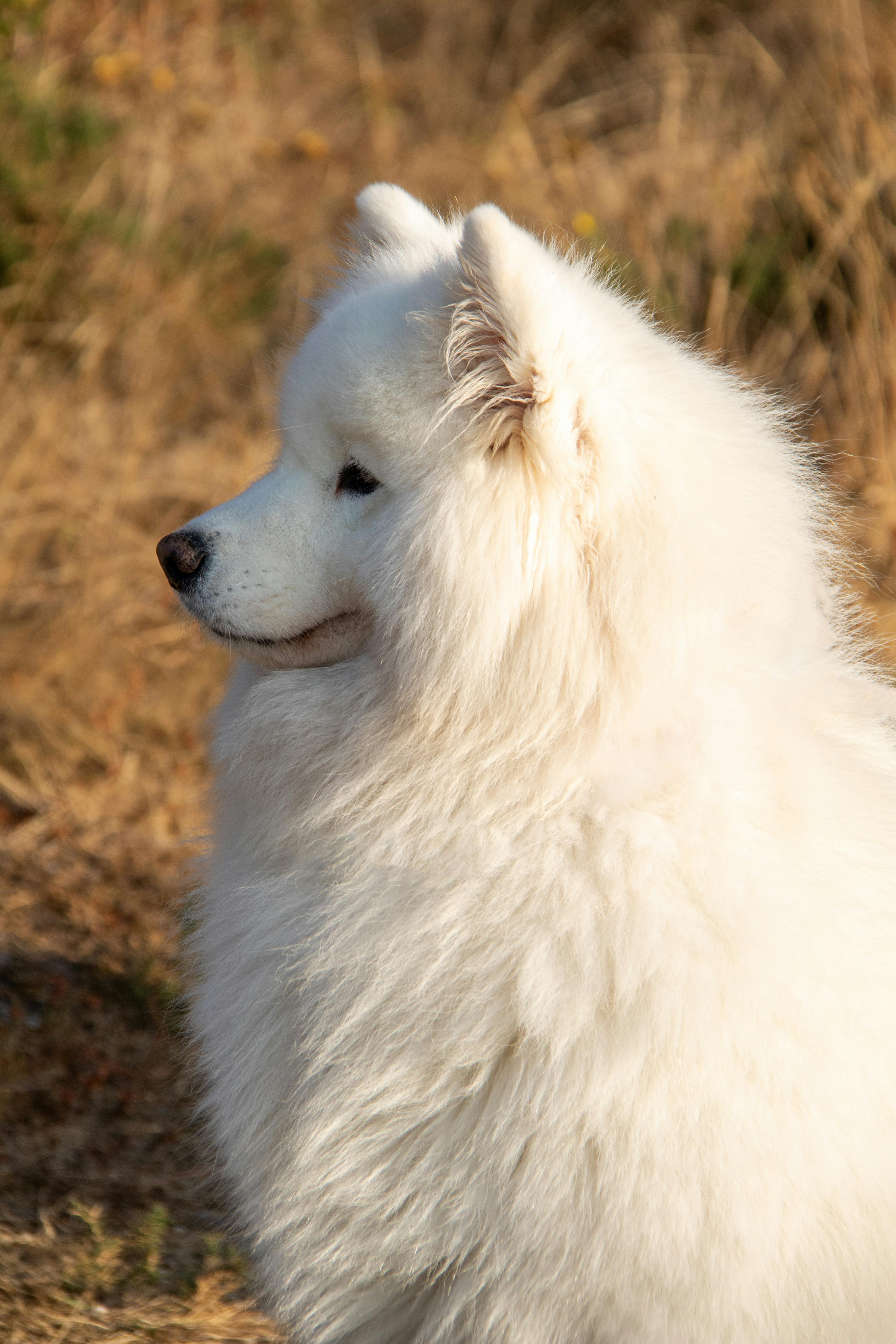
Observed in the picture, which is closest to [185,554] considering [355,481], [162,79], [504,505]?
[355,481]

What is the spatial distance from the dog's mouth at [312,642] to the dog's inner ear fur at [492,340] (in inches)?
16.9

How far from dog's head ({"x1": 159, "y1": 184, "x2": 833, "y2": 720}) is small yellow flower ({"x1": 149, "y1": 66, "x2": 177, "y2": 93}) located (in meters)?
4.60

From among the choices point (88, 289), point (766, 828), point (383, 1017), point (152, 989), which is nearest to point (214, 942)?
point (383, 1017)

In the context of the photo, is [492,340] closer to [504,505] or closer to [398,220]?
[504,505]

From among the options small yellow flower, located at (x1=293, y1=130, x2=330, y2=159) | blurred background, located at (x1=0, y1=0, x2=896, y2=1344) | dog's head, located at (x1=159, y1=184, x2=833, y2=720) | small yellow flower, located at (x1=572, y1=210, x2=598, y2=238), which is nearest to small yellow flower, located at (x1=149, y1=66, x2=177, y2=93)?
blurred background, located at (x1=0, y1=0, x2=896, y2=1344)

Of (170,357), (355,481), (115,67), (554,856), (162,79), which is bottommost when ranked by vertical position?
(554,856)

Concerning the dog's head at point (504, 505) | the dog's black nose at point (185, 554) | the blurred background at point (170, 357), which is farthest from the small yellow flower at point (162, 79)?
the dog's black nose at point (185, 554)

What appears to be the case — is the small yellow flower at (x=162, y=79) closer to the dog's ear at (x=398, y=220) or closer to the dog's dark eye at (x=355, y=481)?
the dog's ear at (x=398, y=220)

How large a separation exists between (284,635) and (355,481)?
0.98ft

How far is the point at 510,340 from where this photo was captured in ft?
5.63

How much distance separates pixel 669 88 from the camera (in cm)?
637

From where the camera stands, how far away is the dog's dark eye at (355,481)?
6.61ft

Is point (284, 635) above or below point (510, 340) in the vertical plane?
below

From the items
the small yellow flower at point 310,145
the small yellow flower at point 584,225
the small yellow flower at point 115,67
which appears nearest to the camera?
the small yellow flower at point 584,225
